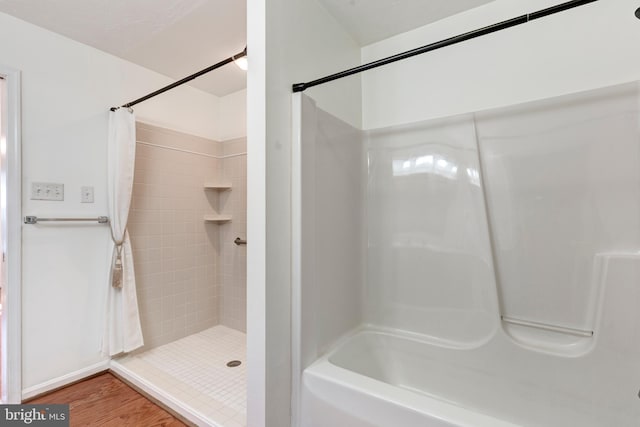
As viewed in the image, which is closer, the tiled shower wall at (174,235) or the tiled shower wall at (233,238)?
the tiled shower wall at (174,235)

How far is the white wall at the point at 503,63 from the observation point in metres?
1.33

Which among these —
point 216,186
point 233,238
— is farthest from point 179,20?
point 233,238

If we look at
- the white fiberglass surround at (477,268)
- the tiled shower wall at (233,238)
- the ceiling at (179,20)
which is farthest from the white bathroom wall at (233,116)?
the white fiberglass surround at (477,268)

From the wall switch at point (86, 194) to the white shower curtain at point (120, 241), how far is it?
0.36ft

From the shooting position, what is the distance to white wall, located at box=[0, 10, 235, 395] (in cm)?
176

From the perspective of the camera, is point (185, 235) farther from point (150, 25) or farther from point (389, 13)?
point (389, 13)

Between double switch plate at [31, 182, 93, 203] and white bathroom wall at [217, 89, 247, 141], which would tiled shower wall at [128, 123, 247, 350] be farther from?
double switch plate at [31, 182, 93, 203]

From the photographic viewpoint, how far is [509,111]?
154cm

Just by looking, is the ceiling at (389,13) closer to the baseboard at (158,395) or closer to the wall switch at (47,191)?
the wall switch at (47,191)

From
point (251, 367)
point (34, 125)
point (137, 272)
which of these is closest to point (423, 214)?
point (251, 367)

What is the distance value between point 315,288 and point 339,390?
46 centimetres

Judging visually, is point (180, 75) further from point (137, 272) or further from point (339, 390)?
point (339, 390)

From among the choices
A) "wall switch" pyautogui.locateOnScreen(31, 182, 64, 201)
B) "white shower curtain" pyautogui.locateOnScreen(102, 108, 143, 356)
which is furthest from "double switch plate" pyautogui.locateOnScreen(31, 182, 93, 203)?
"white shower curtain" pyautogui.locateOnScreen(102, 108, 143, 356)

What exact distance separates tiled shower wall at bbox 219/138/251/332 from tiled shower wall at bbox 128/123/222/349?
0.09 metres
